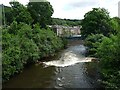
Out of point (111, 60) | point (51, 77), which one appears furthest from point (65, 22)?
point (111, 60)

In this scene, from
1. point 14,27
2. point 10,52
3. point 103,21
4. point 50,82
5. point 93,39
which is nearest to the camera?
point 50,82

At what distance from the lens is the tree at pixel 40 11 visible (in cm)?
4481

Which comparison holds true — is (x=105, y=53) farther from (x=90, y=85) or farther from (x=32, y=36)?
(x=32, y=36)

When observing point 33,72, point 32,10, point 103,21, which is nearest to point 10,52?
point 33,72

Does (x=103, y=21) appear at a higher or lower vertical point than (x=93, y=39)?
higher

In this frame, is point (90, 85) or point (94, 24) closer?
point (90, 85)

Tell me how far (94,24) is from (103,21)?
1.63m

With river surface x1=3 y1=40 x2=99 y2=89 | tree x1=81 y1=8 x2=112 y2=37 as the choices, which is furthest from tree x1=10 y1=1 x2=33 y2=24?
river surface x1=3 y1=40 x2=99 y2=89

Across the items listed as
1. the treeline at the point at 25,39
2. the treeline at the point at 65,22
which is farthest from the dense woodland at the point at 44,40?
the treeline at the point at 65,22

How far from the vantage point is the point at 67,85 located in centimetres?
1708

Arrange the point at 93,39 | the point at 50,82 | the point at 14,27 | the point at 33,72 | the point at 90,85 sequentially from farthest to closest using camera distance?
the point at 93,39 → the point at 14,27 → the point at 33,72 → the point at 50,82 → the point at 90,85

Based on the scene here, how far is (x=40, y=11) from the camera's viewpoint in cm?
4531

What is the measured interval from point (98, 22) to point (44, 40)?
985 cm

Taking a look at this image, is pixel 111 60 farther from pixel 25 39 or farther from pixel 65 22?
pixel 65 22
